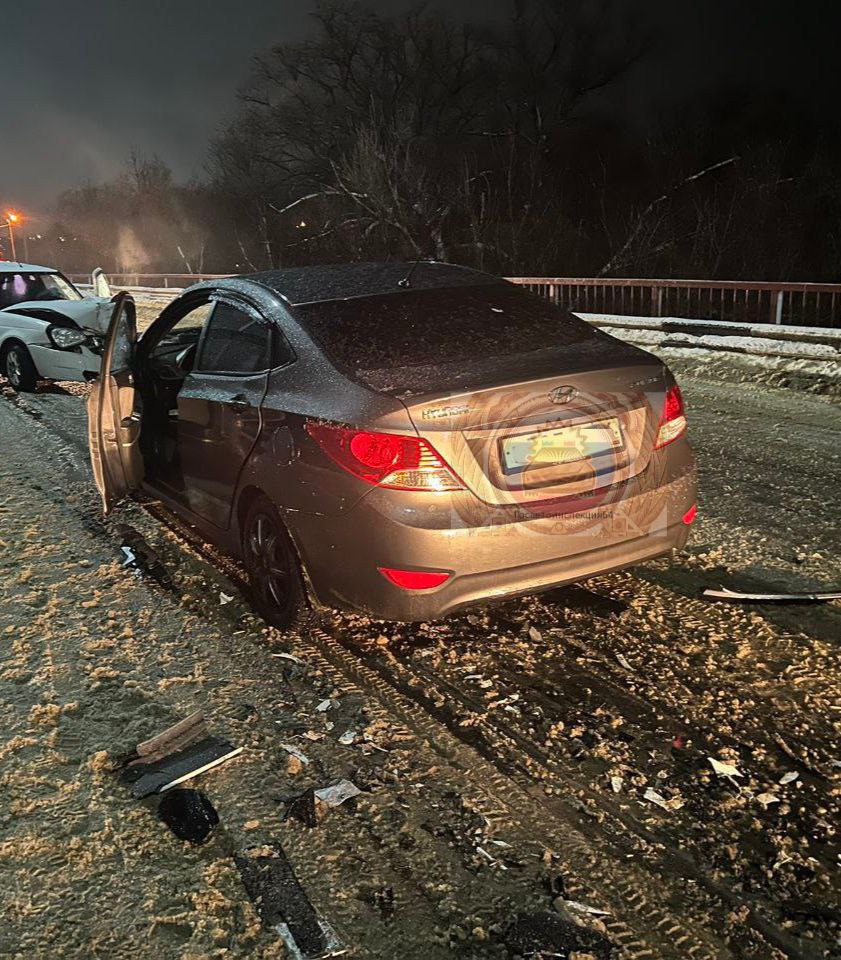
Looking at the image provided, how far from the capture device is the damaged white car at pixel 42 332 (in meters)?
10.4

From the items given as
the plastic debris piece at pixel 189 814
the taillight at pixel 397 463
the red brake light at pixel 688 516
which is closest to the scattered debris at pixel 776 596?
the red brake light at pixel 688 516

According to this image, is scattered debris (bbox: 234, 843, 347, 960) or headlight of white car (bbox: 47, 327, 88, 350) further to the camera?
headlight of white car (bbox: 47, 327, 88, 350)

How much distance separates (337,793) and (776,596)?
238 cm

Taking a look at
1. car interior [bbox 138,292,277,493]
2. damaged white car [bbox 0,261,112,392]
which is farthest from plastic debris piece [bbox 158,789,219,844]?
damaged white car [bbox 0,261,112,392]

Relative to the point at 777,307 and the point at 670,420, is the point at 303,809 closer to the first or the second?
the point at 670,420

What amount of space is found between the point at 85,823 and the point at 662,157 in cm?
3585

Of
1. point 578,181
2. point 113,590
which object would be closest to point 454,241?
point 578,181

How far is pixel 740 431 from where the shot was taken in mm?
7570

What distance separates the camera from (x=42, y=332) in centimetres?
1078

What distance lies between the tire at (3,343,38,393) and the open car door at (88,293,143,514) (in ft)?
22.3

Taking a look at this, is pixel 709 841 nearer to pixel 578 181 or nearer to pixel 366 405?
pixel 366 405

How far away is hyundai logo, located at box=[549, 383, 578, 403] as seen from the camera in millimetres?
3230

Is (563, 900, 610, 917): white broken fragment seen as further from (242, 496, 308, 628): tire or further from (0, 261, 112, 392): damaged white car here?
(0, 261, 112, 392): damaged white car

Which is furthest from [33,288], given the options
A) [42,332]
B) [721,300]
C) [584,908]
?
[584,908]
